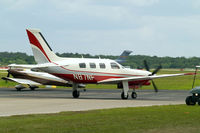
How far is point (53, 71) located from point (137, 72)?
7835 millimetres

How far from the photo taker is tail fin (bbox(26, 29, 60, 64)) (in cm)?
3628

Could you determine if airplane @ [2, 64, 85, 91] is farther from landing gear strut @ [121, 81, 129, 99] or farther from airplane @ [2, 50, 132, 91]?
landing gear strut @ [121, 81, 129, 99]

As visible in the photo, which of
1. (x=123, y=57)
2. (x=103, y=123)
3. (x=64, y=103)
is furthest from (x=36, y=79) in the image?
(x=123, y=57)

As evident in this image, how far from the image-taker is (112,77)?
37.6m

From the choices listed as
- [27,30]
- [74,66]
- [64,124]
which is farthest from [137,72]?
[64,124]

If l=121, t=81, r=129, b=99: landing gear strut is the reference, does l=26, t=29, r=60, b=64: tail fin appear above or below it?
above

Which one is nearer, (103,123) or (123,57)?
(103,123)

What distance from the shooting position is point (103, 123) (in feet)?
58.5

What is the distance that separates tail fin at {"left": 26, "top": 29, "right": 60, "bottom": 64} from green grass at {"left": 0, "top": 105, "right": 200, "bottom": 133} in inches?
596

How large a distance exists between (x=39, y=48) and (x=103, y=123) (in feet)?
64.9

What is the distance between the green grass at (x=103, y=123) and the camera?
1576 cm

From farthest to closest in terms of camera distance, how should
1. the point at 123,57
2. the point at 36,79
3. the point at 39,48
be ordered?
1. the point at 123,57
2. the point at 36,79
3. the point at 39,48

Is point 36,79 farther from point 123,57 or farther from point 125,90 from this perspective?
point 123,57

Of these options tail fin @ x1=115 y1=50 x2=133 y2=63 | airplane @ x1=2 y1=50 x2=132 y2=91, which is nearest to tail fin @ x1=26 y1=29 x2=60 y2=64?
airplane @ x1=2 y1=50 x2=132 y2=91
